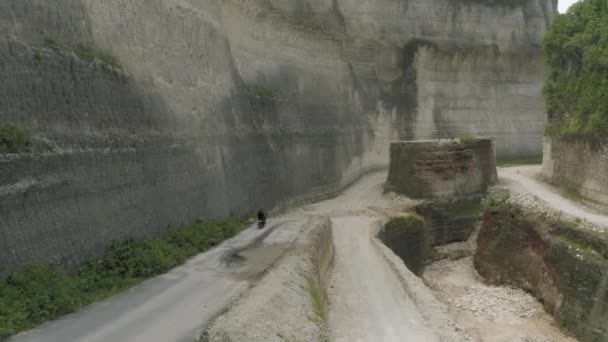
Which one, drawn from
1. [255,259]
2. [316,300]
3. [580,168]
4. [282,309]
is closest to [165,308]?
[282,309]

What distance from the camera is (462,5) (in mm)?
41938

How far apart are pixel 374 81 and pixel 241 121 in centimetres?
1859

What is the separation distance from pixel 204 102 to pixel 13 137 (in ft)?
27.7

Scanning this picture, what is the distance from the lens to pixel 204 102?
17.0 meters

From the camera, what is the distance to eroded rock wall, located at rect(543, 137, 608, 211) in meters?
21.3

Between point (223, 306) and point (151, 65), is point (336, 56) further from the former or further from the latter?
point (223, 306)

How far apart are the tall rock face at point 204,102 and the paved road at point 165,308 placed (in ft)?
4.44

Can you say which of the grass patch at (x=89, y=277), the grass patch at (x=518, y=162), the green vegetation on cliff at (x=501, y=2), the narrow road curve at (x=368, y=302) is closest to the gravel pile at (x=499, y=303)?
the narrow road curve at (x=368, y=302)

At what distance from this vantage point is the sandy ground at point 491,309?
16.6m

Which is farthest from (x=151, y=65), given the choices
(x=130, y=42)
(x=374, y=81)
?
(x=374, y=81)

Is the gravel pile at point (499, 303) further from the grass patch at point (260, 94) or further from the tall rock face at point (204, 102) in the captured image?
the grass patch at point (260, 94)

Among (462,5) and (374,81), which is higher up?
(462,5)

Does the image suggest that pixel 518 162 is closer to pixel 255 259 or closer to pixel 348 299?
pixel 348 299

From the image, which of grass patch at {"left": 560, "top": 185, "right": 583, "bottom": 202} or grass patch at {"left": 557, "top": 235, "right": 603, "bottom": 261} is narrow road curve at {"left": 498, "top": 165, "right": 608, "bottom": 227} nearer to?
grass patch at {"left": 560, "top": 185, "right": 583, "bottom": 202}
